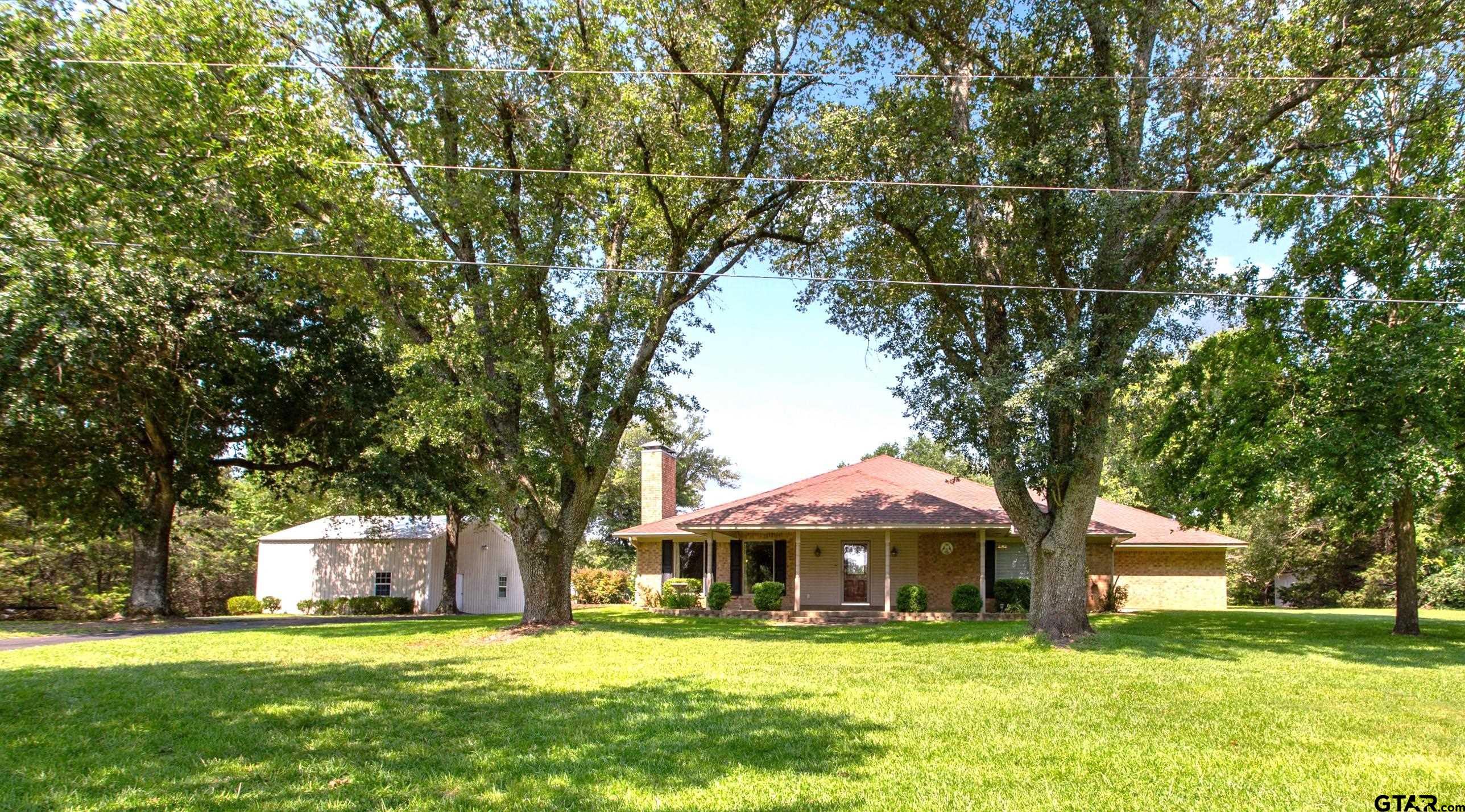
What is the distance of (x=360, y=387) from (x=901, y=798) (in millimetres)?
17390

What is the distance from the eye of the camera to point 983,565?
815 inches

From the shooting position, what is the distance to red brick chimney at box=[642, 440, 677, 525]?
2688cm

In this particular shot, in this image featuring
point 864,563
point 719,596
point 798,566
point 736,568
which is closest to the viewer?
point 798,566

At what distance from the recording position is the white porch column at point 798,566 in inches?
843

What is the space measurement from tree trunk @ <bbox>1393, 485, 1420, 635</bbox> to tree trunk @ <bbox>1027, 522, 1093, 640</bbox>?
6.80 metres

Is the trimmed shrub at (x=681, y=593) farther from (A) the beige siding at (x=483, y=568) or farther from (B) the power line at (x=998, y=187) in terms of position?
(B) the power line at (x=998, y=187)

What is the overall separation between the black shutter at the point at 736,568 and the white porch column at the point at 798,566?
159 cm

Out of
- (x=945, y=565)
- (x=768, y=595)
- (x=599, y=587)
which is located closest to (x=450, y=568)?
(x=599, y=587)

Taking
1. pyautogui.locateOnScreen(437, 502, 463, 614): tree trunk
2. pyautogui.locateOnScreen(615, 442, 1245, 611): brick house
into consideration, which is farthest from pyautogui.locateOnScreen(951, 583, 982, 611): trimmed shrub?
pyautogui.locateOnScreen(437, 502, 463, 614): tree trunk

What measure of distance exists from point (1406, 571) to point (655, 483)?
18627 millimetres

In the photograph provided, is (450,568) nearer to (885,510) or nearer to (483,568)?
(483,568)

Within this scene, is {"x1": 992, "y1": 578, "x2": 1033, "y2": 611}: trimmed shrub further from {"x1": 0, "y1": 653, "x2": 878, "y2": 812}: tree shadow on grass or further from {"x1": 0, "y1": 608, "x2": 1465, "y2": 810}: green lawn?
{"x1": 0, "y1": 653, "x2": 878, "y2": 812}: tree shadow on grass

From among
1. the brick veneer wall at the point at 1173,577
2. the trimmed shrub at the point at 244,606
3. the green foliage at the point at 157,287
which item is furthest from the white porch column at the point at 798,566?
the trimmed shrub at the point at 244,606

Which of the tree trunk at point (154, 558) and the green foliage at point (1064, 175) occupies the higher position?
the green foliage at point (1064, 175)
